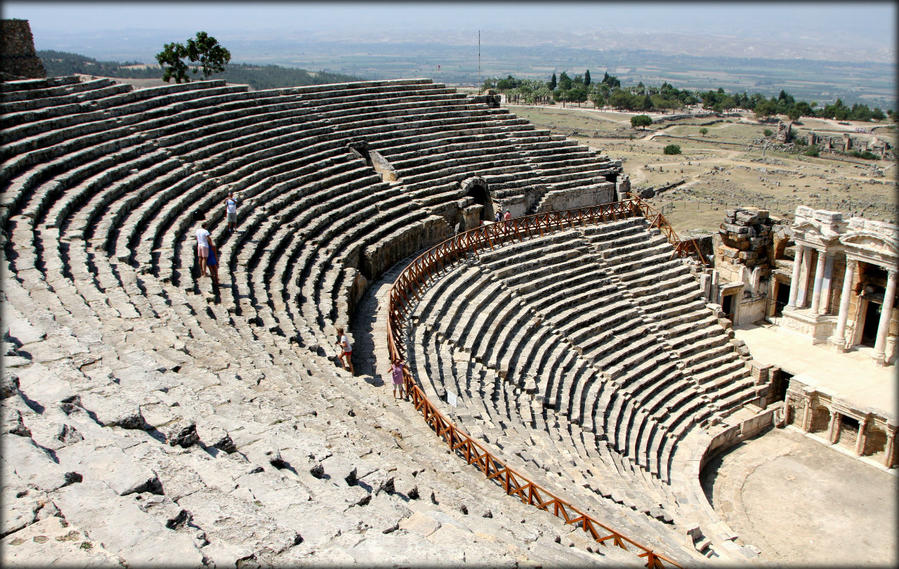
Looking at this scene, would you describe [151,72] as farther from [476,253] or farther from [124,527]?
[124,527]

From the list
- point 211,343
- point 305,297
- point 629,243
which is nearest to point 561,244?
point 629,243

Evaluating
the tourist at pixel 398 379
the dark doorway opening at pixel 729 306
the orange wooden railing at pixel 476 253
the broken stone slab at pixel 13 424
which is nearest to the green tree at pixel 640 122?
Result: the orange wooden railing at pixel 476 253

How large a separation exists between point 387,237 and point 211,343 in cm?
988

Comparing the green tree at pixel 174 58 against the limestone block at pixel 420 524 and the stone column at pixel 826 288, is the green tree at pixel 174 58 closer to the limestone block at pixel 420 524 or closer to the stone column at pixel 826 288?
the stone column at pixel 826 288

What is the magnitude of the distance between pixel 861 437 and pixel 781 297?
8264mm

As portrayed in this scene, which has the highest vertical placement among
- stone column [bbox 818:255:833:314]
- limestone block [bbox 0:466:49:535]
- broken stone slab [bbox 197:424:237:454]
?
limestone block [bbox 0:466:49:535]

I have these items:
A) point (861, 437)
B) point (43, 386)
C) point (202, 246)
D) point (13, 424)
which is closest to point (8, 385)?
point (43, 386)

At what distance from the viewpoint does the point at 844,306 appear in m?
23.0

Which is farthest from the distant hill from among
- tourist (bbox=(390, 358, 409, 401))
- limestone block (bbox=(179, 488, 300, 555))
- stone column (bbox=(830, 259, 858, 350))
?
limestone block (bbox=(179, 488, 300, 555))

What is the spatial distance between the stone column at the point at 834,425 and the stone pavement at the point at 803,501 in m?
0.42

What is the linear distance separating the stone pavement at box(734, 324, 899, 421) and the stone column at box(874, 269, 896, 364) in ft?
1.39

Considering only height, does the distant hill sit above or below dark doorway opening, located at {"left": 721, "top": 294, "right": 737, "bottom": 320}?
above

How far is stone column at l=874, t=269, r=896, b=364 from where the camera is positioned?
21641mm

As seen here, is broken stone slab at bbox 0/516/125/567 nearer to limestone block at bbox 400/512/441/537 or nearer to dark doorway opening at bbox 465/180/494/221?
limestone block at bbox 400/512/441/537
